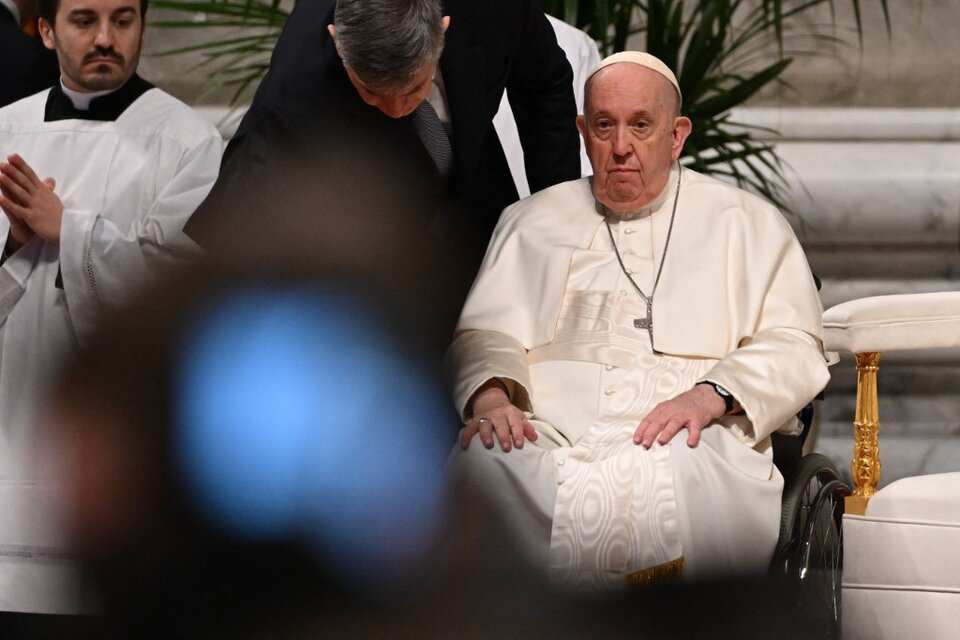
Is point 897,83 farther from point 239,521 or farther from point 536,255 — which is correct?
point 239,521

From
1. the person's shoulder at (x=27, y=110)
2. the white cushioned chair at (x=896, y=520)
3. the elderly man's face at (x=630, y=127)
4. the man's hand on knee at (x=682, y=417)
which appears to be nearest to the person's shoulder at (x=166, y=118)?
the person's shoulder at (x=27, y=110)

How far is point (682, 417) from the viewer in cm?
268

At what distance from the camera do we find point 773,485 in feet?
8.79

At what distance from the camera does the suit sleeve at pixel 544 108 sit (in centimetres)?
347

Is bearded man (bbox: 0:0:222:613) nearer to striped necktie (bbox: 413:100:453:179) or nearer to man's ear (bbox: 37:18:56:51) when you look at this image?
man's ear (bbox: 37:18:56:51)

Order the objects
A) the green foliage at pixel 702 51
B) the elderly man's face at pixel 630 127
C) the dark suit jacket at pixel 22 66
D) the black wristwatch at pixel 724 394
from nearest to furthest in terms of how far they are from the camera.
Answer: the black wristwatch at pixel 724 394
the elderly man's face at pixel 630 127
the dark suit jacket at pixel 22 66
the green foliage at pixel 702 51

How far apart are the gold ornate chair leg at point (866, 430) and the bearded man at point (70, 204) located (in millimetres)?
1460

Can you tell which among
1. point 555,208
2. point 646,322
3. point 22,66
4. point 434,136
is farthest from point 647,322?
point 22,66

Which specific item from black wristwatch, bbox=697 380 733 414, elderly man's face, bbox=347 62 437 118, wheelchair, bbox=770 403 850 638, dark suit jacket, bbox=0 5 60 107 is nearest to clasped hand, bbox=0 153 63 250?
dark suit jacket, bbox=0 5 60 107

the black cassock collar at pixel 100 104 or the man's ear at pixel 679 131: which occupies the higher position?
the black cassock collar at pixel 100 104

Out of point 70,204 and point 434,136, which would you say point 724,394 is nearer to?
point 434,136

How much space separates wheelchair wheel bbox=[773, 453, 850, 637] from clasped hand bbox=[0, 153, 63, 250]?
70.7 inches

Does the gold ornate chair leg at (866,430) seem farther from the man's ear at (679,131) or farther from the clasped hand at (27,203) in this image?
the clasped hand at (27,203)

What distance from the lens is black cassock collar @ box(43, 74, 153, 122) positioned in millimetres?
3496
